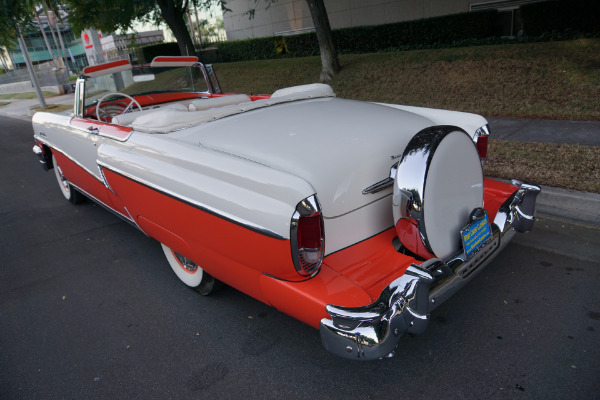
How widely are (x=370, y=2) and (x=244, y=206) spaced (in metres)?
14.6

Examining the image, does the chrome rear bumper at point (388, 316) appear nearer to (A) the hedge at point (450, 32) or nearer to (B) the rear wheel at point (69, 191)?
(B) the rear wheel at point (69, 191)

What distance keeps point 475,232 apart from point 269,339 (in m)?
1.29

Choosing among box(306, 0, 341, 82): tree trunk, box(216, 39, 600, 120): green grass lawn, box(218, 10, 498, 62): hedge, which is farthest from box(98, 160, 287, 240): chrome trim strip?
box(218, 10, 498, 62): hedge

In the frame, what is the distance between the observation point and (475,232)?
217cm

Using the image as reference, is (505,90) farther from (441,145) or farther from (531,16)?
(441,145)

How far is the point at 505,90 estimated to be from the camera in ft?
24.1

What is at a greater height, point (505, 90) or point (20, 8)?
point (20, 8)

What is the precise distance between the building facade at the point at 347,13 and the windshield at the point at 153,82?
7.40 m

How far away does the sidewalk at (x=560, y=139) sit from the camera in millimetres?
3447

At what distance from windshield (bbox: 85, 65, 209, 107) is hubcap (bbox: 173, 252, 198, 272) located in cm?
175

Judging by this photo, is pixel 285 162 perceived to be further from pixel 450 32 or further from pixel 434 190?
pixel 450 32

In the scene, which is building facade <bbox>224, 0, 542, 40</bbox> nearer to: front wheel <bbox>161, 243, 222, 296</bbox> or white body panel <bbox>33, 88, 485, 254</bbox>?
white body panel <bbox>33, 88, 485, 254</bbox>

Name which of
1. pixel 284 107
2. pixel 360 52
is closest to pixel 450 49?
pixel 360 52

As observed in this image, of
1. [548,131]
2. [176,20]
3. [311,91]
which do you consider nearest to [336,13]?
[176,20]
